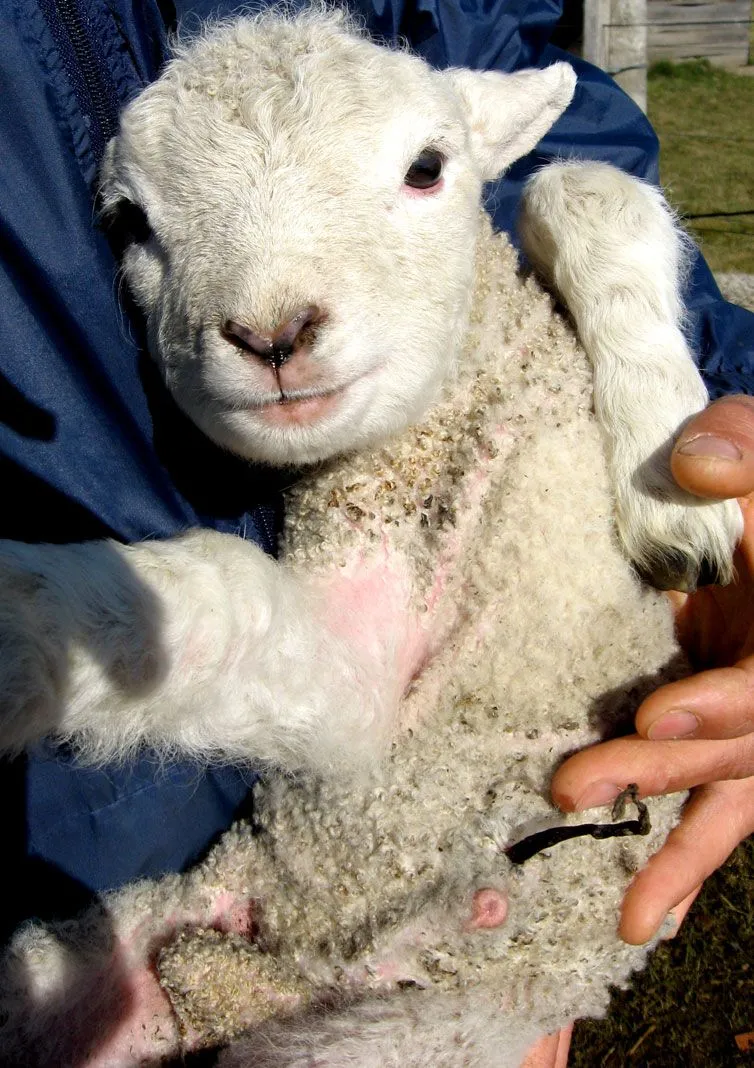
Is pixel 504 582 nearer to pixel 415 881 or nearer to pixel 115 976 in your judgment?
pixel 415 881

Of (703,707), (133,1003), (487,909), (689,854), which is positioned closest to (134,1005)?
(133,1003)

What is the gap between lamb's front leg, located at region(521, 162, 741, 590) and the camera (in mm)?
1646

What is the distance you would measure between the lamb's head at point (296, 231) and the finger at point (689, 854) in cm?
98

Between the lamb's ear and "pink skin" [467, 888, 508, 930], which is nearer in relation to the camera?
"pink skin" [467, 888, 508, 930]

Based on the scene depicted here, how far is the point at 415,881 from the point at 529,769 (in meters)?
0.29

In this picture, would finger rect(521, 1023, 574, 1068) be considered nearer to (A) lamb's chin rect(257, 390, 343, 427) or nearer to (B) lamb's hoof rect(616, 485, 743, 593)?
(B) lamb's hoof rect(616, 485, 743, 593)

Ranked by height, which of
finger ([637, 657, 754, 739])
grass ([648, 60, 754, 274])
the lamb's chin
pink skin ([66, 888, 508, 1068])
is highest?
the lamb's chin

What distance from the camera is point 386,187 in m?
1.55

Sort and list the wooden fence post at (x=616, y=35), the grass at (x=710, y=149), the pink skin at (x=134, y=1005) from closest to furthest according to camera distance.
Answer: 1. the pink skin at (x=134, y=1005)
2. the wooden fence post at (x=616, y=35)
3. the grass at (x=710, y=149)

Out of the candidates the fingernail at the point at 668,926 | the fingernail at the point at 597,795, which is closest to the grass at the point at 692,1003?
the fingernail at the point at 668,926

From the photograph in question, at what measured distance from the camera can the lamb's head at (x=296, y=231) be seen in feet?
4.50

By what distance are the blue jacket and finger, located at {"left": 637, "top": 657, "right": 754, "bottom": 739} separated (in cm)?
89

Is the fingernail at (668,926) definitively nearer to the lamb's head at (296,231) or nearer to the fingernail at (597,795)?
the fingernail at (597,795)

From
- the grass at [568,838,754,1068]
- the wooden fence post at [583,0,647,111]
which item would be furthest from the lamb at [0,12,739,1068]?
the wooden fence post at [583,0,647,111]
